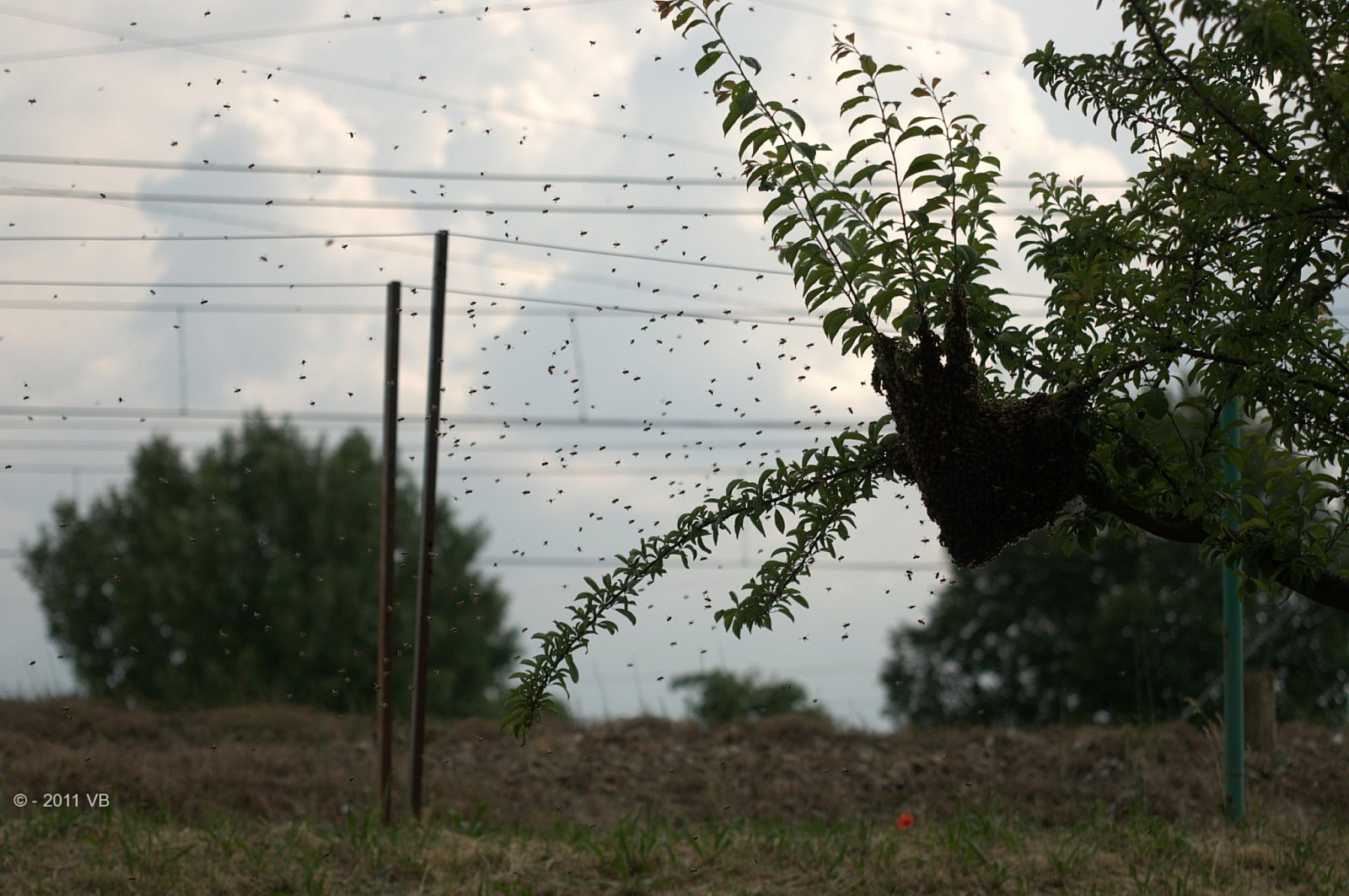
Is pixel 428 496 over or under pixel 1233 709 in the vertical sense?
over

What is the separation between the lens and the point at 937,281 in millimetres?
4219

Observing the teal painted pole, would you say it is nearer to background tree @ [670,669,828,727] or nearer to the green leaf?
the green leaf

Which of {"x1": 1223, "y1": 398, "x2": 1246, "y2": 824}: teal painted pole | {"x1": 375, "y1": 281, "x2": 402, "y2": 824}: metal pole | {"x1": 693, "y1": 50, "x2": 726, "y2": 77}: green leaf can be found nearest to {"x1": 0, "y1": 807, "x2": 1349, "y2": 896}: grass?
{"x1": 1223, "y1": 398, "x2": 1246, "y2": 824}: teal painted pole

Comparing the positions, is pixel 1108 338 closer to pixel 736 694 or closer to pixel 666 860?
pixel 666 860

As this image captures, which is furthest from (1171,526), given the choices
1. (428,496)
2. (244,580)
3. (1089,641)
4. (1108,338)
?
(244,580)

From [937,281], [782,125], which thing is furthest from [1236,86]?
[782,125]

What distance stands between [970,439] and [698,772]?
7.23 m

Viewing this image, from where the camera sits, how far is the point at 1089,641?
78.3ft

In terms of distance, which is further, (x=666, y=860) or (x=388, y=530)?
(x=388, y=530)

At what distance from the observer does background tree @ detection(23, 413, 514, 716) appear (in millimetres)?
26703

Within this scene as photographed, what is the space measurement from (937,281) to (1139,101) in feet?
4.57

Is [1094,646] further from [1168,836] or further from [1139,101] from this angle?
[1139,101]

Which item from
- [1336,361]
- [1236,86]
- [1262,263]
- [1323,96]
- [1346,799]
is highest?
[1236,86]

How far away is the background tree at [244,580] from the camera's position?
26.7 metres
